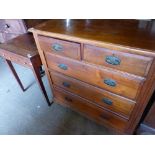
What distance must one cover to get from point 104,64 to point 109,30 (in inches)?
8.1

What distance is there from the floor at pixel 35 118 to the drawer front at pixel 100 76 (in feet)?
1.90

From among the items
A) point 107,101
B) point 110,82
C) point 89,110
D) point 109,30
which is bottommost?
point 89,110

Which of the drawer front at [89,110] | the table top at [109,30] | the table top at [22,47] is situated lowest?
the drawer front at [89,110]

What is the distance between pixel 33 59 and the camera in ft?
3.95

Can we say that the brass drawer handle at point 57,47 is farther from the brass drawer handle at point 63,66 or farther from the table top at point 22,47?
the table top at point 22,47

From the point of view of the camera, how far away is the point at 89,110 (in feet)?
4.32

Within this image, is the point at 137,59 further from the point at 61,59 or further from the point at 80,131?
the point at 80,131

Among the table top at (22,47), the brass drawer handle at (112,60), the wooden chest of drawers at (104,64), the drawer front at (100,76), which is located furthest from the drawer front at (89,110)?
the brass drawer handle at (112,60)

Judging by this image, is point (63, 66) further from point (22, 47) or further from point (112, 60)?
point (22, 47)

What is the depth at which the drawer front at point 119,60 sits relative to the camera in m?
0.70

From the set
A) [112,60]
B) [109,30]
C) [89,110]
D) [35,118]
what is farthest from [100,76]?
[35,118]

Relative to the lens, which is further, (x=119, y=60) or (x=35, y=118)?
(x=35, y=118)
